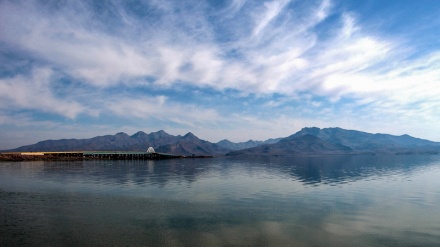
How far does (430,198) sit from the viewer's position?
168 feet

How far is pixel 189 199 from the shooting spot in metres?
47.3

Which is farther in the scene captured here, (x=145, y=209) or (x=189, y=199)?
(x=189, y=199)

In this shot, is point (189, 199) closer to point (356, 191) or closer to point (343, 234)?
point (343, 234)

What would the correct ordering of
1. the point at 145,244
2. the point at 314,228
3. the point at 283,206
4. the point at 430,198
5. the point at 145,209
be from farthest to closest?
1. the point at 430,198
2. the point at 283,206
3. the point at 145,209
4. the point at 314,228
5. the point at 145,244

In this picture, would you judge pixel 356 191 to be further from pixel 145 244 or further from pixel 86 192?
pixel 86 192

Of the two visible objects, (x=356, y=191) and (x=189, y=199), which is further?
(x=356, y=191)

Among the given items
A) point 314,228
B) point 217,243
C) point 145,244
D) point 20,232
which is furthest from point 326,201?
point 20,232

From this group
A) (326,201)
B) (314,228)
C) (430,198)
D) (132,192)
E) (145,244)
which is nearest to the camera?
(145,244)

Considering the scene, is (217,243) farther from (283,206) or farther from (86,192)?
(86,192)

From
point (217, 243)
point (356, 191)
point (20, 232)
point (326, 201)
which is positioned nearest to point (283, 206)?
point (326, 201)

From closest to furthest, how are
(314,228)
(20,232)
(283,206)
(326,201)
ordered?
(20,232) < (314,228) < (283,206) < (326,201)

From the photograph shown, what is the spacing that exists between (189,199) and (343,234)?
24955 millimetres

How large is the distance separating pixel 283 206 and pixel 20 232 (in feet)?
103

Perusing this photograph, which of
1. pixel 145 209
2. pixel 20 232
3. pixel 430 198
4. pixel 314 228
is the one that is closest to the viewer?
pixel 20 232
